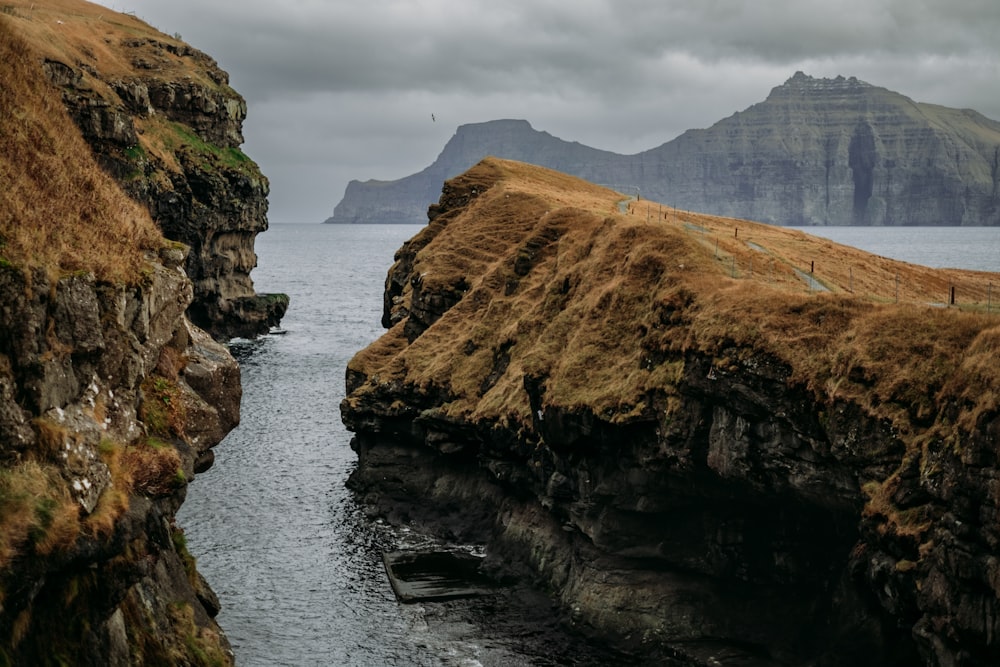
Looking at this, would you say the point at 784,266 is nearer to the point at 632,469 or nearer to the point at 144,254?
the point at 632,469

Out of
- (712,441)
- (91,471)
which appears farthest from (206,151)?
(91,471)

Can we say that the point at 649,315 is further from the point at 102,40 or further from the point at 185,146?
the point at 102,40

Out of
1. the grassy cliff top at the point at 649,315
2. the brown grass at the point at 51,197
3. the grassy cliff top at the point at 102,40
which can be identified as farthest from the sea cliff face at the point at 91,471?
the grassy cliff top at the point at 102,40

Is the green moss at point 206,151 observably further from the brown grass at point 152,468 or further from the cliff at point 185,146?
the brown grass at point 152,468

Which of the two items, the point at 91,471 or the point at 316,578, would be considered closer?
the point at 91,471

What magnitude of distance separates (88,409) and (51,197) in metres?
7.57

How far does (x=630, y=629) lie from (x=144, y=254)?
31.5 meters

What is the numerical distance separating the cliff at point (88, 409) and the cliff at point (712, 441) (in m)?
23.0

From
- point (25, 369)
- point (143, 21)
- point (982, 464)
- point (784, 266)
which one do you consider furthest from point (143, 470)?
point (143, 21)

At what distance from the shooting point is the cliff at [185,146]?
129 meters

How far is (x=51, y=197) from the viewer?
34469 mm

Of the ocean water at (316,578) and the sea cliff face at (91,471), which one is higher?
the sea cliff face at (91,471)

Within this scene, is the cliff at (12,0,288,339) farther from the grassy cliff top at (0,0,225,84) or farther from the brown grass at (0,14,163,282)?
the brown grass at (0,14,163,282)

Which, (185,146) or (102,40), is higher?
(102,40)
